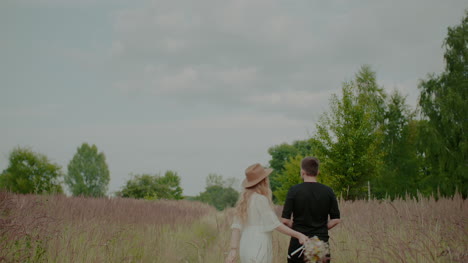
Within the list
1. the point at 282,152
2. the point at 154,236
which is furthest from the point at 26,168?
the point at 154,236

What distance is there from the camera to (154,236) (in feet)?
26.5

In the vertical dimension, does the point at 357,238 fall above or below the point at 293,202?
below

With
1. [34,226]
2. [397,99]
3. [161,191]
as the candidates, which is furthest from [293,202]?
[161,191]

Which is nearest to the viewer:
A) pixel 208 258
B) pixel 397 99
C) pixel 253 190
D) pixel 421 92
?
pixel 253 190

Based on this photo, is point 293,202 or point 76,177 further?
point 76,177

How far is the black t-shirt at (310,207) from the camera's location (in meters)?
4.23

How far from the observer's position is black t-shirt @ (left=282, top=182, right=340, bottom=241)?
4.23 meters

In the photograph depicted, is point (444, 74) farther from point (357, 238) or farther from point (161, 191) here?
point (161, 191)

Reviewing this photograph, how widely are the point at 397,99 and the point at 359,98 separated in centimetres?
319

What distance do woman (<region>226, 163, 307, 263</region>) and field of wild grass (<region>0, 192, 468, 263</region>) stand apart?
0.83 meters

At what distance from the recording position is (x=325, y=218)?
4355mm

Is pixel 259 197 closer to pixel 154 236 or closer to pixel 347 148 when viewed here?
pixel 154 236

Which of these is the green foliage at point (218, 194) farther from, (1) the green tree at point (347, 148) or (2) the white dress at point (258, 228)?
(2) the white dress at point (258, 228)

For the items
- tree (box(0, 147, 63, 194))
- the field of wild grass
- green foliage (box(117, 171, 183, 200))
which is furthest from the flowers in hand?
tree (box(0, 147, 63, 194))
